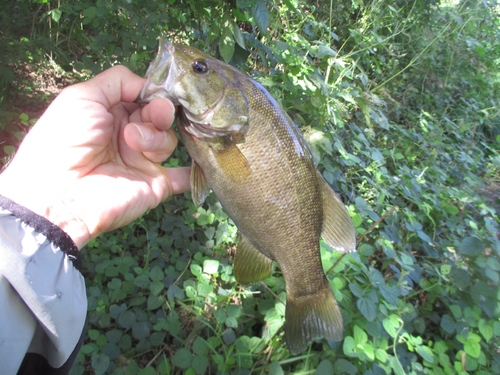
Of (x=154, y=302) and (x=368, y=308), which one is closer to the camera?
(x=368, y=308)

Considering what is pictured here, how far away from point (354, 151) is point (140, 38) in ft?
7.90

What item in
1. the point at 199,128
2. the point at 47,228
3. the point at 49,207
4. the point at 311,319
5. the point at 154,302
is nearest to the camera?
the point at 47,228

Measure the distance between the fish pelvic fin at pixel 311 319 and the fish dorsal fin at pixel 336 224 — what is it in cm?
22

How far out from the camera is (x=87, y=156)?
1277 millimetres

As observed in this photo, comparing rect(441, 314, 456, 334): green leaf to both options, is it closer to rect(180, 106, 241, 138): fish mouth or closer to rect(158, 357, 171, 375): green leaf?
rect(158, 357, 171, 375): green leaf

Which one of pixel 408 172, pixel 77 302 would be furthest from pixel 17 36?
pixel 408 172

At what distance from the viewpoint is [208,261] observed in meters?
2.00

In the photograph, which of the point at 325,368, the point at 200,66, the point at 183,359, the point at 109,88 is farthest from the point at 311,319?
the point at 109,88

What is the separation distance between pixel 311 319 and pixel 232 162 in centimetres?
91

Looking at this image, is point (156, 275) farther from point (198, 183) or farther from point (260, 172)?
point (260, 172)

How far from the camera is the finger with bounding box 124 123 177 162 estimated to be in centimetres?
120

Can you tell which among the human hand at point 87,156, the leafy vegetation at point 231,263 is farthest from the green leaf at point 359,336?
the human hand at point 87,156

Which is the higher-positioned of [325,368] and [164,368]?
[325,368]

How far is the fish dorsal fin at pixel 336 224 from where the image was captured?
4.60ft
